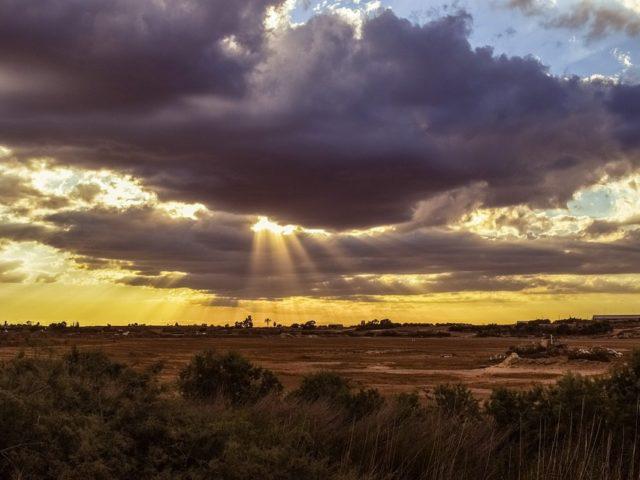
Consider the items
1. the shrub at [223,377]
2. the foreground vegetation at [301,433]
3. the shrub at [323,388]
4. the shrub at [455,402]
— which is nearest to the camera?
the foreground vegetation at [301,433]

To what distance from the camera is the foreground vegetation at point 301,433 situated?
8.87 meters

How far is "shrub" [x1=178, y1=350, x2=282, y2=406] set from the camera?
58.5ft

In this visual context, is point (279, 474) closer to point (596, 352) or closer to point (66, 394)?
point (66, 394)

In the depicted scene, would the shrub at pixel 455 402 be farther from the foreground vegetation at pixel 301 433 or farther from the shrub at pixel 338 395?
the shrub at pixel 338 395

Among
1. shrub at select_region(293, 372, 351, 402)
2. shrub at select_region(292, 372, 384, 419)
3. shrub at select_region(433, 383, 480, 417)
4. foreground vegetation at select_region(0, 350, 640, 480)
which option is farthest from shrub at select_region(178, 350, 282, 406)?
shrub at select_region(433, 383, 480, 417)

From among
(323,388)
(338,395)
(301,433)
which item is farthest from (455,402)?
(301,433)

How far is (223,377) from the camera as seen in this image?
59.8 feet

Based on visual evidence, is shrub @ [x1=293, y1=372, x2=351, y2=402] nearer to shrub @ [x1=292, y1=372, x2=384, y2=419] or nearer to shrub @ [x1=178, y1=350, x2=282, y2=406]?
shrub @ [x1=292, y1=372, x2=384, y2=419]

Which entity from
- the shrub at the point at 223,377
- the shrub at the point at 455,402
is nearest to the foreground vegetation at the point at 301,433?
the shrub at the point at 455,402

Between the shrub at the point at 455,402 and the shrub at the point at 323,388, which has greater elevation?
the shrub at the point at 323,388

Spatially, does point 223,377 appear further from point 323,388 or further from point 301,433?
point 301,433

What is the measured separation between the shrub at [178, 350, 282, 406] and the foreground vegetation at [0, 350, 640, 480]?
1961 millimetres

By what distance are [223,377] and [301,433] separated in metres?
8.10

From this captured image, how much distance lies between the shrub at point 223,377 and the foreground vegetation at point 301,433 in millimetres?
1961
